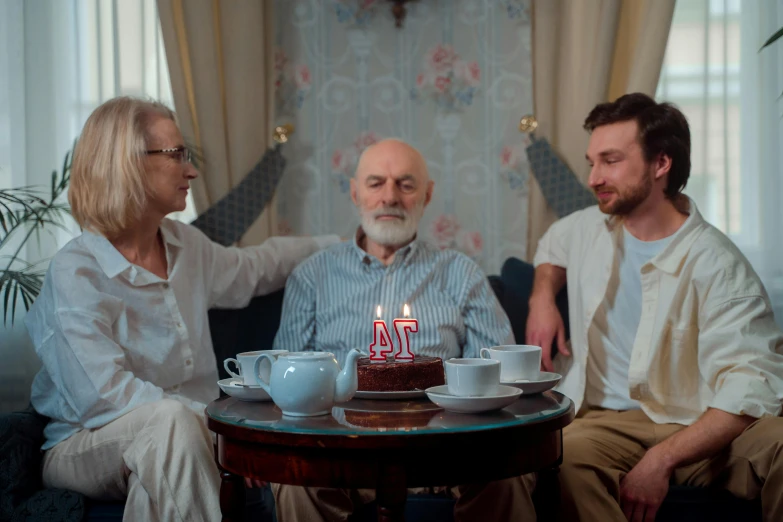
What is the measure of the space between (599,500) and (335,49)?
2.17m

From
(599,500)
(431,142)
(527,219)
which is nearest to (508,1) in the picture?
(431,142)

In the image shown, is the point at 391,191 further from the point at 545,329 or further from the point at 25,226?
the point at 25,226

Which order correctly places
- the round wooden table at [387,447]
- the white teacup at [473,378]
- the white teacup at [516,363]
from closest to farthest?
1. the round wooden table at [387,447]
2. the white teacup at [473,378]
3. the white teacup at [516,363]

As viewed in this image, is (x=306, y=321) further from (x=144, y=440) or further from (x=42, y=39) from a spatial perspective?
(x=42, y=39)

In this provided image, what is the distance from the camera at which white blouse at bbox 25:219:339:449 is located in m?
2.08

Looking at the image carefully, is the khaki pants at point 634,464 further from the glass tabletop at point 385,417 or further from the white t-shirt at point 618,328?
the glass tabletop at point 385,417

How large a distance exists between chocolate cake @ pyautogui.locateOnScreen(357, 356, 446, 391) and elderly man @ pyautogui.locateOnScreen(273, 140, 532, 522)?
2.55 feet

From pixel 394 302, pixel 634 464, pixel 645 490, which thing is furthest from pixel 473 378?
pixel 394 302

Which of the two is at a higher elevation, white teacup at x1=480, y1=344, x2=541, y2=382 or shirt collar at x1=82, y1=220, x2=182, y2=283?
shirt collar at x1=82, y1=220, x2=182, y2=283

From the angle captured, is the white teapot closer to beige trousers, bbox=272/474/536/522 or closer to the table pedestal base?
the table pedestal base

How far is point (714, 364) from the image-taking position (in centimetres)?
217

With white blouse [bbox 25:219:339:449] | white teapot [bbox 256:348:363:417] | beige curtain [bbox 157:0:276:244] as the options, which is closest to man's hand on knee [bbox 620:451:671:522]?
white teapot [bbox 256:348:363:417]

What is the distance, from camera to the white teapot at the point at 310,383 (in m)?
1.54

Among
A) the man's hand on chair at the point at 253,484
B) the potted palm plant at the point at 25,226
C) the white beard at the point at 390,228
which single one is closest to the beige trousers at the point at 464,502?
the man's hand on chair at the point at 253,484
